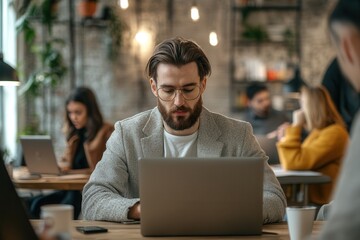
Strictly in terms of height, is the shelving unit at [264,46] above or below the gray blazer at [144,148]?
above

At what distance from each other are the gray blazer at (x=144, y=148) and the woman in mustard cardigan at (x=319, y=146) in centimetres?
282

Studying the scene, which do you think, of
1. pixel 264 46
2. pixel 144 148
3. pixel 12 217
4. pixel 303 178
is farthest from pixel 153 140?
pixel 264 46

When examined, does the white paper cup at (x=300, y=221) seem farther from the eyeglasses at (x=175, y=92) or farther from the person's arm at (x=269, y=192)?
the eyeglasses at (x=175, y=92)

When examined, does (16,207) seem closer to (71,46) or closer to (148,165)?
(148,165)

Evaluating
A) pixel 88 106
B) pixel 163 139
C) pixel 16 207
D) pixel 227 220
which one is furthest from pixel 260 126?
pixel 16 207

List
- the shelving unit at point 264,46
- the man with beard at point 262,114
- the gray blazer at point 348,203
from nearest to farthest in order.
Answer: the gray blazer at point 348,203, the man with beard at point 262,114, the shelving unit at point 264,46

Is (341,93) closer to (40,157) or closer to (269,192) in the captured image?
(40,157)

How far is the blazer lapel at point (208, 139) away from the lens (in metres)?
3.30

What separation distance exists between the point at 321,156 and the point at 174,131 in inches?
115

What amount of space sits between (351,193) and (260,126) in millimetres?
8199

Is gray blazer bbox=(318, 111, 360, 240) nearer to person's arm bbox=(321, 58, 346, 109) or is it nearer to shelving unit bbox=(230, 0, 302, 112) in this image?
person's arm bbox=(321, 58, 346, 109)

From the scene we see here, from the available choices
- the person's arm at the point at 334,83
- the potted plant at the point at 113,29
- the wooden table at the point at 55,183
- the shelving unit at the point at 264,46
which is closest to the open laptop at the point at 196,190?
the wooden table at the point at 55,183

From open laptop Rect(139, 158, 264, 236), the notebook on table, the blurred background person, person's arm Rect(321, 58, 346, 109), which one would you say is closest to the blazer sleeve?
the blurred background person

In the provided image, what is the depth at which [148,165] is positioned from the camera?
247 centimetres
